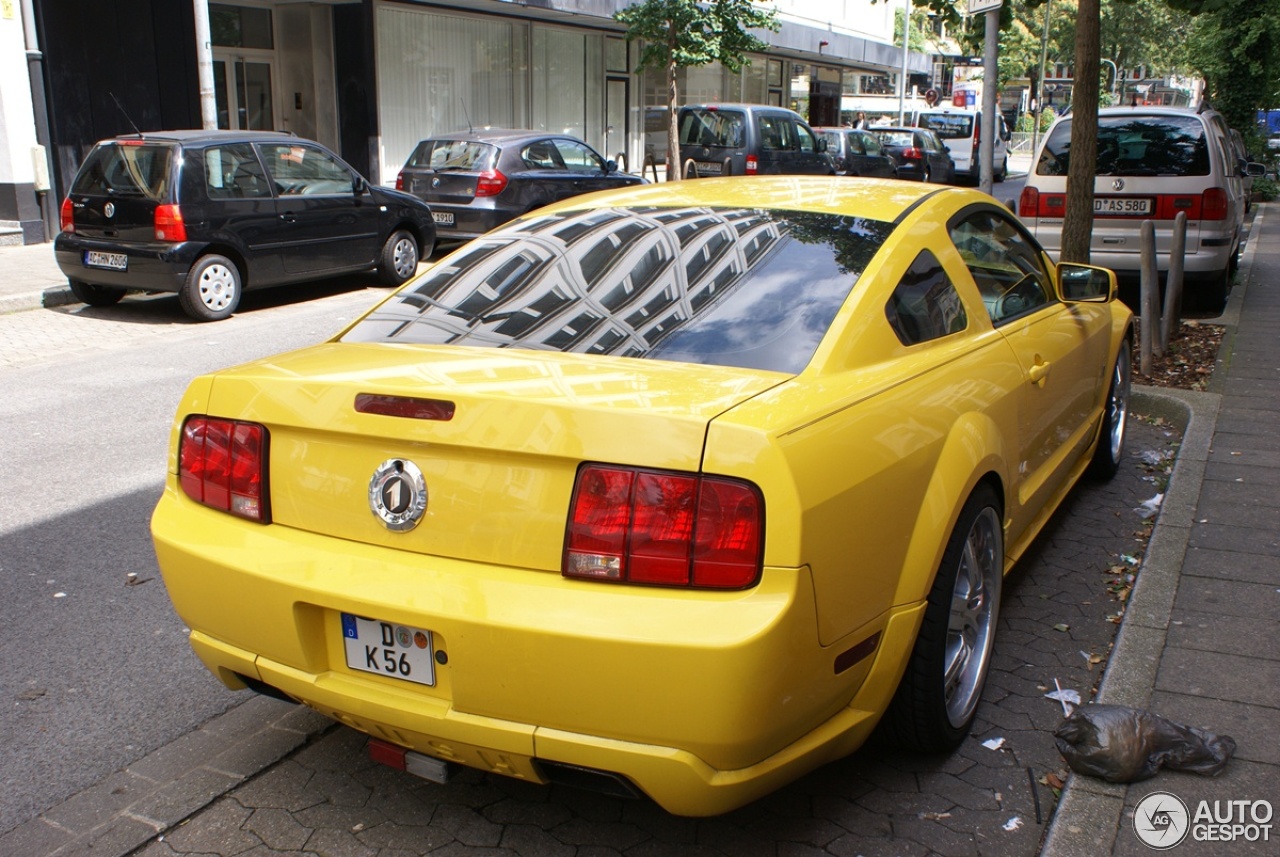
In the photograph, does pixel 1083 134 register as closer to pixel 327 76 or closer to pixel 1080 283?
pixel 1080 283

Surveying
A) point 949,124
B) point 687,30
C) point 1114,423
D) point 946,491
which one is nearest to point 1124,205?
point 1114,423

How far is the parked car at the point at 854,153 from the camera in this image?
2552 cm

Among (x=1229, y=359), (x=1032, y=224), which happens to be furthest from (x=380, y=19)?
(x=1229, y=359)

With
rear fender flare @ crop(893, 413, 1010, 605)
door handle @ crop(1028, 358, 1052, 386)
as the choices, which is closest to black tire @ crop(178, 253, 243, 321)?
door handle @ crop(1028, 358, 1052, 386)

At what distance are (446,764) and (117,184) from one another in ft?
31.4

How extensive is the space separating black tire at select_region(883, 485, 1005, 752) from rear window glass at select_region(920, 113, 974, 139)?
34.5 meters

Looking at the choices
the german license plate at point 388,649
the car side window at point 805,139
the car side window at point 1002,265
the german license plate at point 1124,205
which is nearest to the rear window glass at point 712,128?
the car side window at point 805,139

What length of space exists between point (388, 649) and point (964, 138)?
34887 mm

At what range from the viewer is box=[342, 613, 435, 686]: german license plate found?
8.68 ft

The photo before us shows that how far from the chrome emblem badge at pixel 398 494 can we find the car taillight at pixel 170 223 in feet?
28.8

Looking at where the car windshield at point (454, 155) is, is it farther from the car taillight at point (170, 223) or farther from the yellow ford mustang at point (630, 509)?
the yellow ford mustang at point (630, 509)

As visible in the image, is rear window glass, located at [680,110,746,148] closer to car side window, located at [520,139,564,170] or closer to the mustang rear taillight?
car side window, located at [520,139,564,170]

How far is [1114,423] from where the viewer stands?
597 centimetres

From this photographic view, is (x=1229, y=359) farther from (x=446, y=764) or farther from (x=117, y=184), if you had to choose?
(x=117, y=184)
